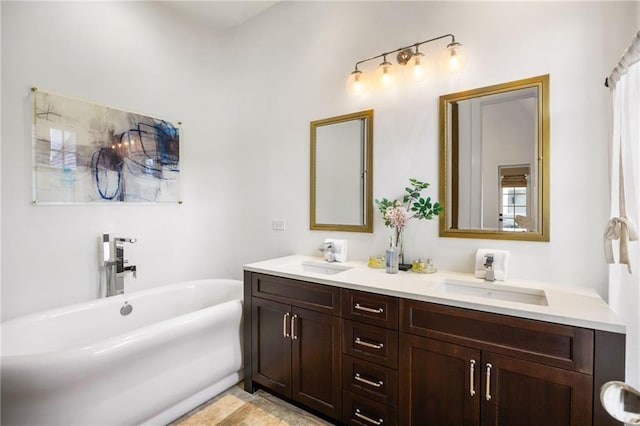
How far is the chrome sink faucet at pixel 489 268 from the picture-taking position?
1.69 metres

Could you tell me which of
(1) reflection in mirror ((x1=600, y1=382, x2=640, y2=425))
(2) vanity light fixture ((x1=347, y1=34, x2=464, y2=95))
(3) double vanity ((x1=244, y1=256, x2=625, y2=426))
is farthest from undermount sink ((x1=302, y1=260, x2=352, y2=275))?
(1) reflection in mirror ((x1=600, y1=382, x2=640, y2=425))

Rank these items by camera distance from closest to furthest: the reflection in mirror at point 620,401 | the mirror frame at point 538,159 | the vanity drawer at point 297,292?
the reflection in mirror at point 620,401 < the mirror frame at point 538,159 < the vanity drawer at point 297,292

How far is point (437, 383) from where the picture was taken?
1.43m

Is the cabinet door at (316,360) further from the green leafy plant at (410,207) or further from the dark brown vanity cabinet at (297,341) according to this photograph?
the green leafy plant at (410,207)

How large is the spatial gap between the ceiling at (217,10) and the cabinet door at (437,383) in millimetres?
3029

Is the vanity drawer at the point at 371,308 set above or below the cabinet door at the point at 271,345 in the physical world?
above

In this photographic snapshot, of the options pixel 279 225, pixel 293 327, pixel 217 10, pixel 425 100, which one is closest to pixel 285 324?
pixel 293 327

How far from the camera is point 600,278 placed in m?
1.54

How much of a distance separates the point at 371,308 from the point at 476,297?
52cm

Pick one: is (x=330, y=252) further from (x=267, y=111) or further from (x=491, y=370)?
(x=267, y=111)

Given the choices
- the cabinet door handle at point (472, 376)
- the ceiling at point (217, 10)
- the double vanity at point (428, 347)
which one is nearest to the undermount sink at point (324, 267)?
the double vanity at point (428, 347)

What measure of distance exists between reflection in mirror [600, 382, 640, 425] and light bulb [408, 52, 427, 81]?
1.82 m

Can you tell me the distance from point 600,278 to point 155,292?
9.78 feet

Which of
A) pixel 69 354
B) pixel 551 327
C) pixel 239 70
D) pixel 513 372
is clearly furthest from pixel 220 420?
pixel 239 70
